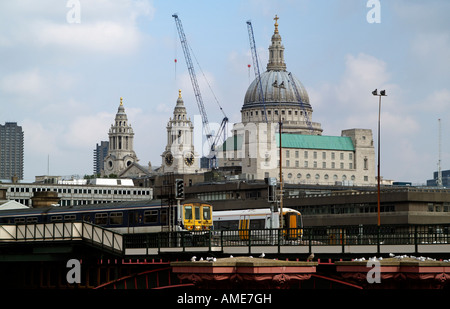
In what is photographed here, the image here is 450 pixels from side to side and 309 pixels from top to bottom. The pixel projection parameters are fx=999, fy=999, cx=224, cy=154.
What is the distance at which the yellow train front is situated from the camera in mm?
84188

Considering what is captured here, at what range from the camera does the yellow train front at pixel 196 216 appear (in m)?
84.2

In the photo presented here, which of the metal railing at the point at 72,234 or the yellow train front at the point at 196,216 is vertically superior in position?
the yellow train front at the point at 196,216

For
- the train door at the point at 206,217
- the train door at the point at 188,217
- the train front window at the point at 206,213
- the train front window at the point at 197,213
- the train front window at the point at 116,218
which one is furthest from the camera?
the train front window at the point at 116,218

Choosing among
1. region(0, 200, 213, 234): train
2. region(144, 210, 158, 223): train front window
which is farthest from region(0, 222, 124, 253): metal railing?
region(144, 210, 158, 223): train front window

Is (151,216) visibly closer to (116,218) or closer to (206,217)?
(116,218)

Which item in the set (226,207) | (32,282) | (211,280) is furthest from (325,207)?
(211,280)

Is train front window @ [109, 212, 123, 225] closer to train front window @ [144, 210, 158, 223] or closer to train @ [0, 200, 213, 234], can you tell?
train @ [0, 200, 213, 234]

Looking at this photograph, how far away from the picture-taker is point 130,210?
Answer: 283 feet

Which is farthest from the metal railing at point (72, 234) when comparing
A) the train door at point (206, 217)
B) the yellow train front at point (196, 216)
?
the train door at point (206, 217)

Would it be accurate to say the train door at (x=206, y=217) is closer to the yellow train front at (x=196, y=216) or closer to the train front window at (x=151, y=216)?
the yellow train front at (x=196, y=216)

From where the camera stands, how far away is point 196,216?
85.4 metres
